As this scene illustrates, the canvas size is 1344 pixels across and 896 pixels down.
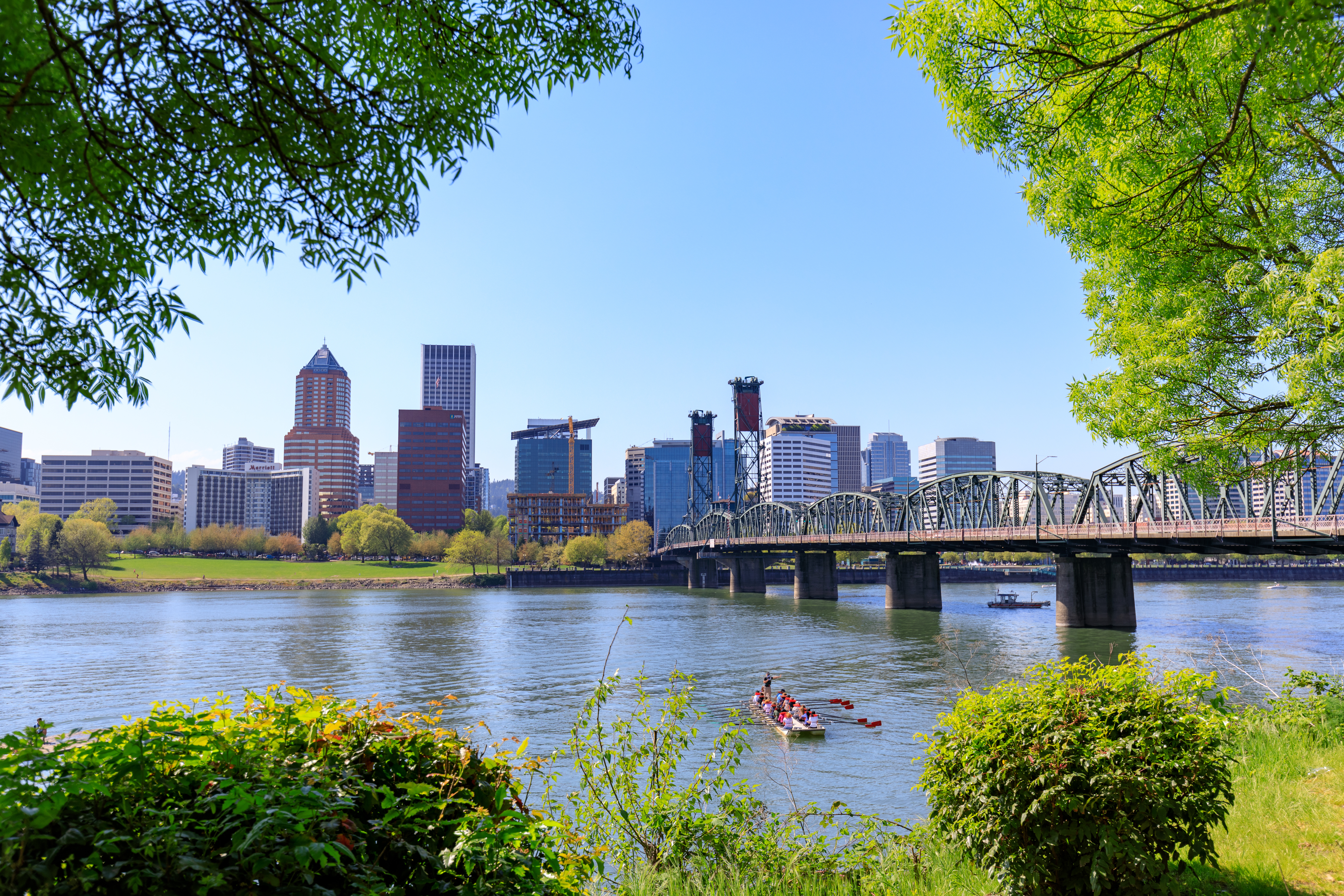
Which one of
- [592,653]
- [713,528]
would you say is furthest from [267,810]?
[713,528]

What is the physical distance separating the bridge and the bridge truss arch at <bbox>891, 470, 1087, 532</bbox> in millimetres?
209

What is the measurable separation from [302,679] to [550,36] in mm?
44058

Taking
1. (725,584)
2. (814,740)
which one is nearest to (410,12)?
(814,740)

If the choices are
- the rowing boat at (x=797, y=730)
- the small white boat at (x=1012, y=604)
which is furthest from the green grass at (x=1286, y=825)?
the small white boat at (x=1012, y=604)

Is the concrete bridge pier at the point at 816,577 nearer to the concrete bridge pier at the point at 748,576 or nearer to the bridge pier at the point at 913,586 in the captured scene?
the bridge pier at the point at 913,586

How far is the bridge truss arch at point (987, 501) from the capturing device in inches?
3248

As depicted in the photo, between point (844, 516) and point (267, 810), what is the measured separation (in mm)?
127852

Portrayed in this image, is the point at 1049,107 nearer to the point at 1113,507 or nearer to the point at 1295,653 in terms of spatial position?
the point at 1295,653

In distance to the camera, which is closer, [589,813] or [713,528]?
[589,813]

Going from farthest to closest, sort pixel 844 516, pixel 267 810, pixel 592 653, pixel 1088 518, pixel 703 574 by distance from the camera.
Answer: pixel 703 574 < pixel 844 516 < pixel 1088 518 < pixel 592 653 < pixel 267 810

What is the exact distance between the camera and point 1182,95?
10.0 m

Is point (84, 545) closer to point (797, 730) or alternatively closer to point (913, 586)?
point (913, 586)

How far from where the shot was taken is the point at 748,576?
153625mm

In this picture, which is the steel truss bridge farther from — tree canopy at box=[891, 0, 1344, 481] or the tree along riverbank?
the tree along riverbank
